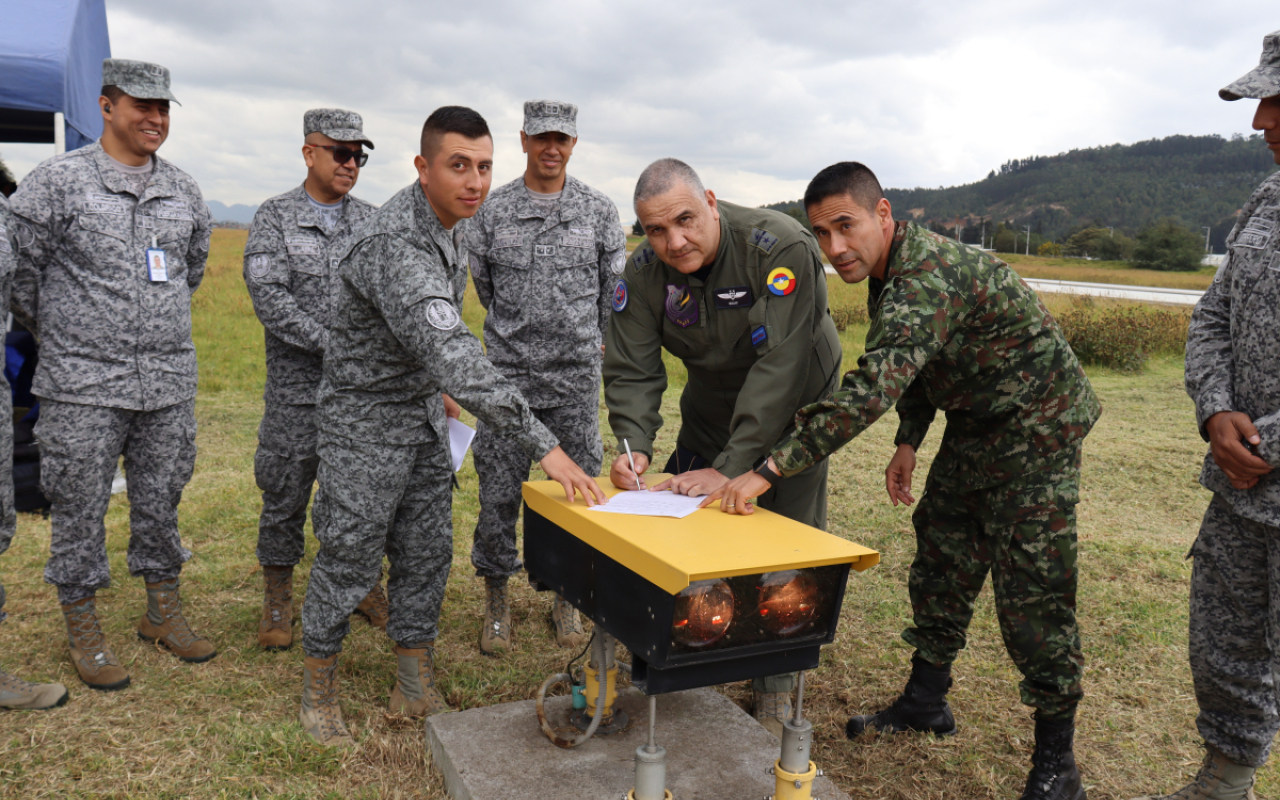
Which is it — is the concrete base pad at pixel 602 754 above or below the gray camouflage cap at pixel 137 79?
below

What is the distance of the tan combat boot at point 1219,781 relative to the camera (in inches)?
102

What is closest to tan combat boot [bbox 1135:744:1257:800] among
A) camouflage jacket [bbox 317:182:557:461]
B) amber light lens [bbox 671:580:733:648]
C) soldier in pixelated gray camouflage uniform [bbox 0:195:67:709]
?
amber light lens [bbox 671:580:733:648]

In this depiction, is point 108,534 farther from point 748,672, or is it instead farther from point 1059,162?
point 1059,162

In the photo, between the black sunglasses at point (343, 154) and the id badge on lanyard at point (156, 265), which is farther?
the black sunglasses at point (343, 154)

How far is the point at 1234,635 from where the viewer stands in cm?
247

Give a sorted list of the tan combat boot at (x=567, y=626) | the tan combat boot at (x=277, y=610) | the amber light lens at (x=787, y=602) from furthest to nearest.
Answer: the tan combat boot at (x=567, y=626)
the tan combat boot at (x=277, y=610)
the amber light lens at (x=787, y=602)

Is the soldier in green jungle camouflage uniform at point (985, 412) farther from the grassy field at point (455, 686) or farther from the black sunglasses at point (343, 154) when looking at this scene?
the black sunglasses at point (343, 154)

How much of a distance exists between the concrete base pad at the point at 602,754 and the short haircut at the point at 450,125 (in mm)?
1912

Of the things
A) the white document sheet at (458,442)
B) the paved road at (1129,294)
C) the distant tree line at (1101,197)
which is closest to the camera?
the white document sheet at (458,442)

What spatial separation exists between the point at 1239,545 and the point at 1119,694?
1.38 metres

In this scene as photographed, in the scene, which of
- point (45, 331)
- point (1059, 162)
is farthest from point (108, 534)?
point (1059, 162)

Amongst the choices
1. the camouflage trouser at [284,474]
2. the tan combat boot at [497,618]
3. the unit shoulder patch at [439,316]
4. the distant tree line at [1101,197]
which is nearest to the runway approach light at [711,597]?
the unit shoulder patch at [439,316]

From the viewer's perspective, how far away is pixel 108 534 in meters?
5.04

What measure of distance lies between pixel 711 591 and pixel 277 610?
2577 millimetres
